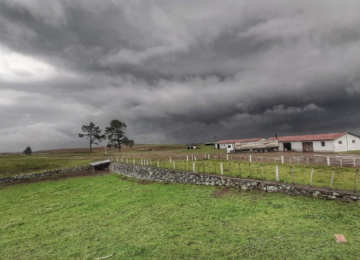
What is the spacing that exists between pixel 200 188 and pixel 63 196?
18262mm

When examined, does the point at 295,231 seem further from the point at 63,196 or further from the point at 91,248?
the point at 63,196

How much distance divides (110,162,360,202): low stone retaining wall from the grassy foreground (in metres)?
0.64

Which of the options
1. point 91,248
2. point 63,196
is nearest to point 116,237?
point 91,248

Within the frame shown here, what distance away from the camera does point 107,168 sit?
53.4m

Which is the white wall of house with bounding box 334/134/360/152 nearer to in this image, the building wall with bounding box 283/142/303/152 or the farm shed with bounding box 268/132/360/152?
the farm shed with bounding box 268/132/360/152

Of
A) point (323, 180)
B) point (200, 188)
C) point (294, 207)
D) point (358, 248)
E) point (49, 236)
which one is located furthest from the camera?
point (200, 188)

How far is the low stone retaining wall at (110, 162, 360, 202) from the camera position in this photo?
13492mm

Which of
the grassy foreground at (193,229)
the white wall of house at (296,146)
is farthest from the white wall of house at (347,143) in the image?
the grassy foreground at (193,229)

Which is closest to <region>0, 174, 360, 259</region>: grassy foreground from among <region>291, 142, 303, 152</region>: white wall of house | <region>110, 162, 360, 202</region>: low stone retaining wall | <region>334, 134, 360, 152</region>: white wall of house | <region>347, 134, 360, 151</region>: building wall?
<region>110, 162, 360, 202</region>: low stone retaining wall

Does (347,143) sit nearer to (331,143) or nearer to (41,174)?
(331,143)

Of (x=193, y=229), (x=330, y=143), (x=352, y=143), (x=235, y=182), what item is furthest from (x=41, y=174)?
(x=352, y=143)

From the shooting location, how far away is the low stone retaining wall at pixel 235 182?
44.3ft

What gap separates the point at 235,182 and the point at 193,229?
28.2 ft

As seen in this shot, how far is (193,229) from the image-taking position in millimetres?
12078
